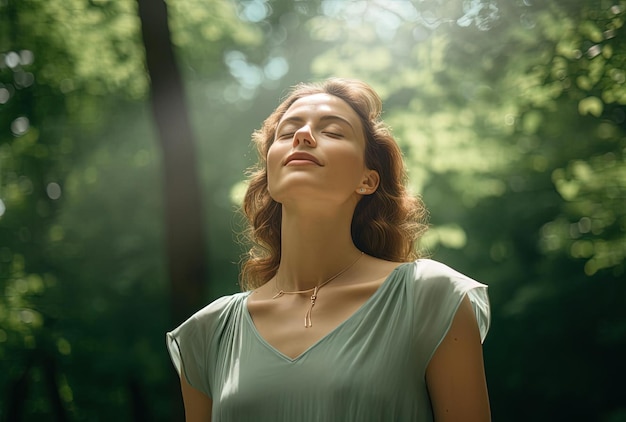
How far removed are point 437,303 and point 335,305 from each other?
251 millimetres

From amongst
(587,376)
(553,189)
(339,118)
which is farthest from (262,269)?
(587,376)

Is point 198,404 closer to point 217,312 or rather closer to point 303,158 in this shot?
point 217,312

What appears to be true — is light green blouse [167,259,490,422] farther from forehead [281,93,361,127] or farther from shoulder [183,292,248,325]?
forehead [281,93,361,127]

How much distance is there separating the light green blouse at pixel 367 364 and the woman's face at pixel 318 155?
0.25 metres

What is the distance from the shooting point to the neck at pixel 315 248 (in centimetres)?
176

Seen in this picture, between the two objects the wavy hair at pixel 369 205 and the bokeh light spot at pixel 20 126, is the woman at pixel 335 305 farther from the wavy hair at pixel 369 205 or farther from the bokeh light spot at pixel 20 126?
the bokeh light spot at pixel 20 126

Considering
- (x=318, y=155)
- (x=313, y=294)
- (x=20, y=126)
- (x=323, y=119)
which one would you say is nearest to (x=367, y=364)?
(x=313, y=294)

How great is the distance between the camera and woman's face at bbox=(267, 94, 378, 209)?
66.7 inches

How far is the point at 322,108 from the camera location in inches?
71.5

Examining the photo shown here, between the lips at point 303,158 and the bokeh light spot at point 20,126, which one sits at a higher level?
the bokeh light spot at point 20,126

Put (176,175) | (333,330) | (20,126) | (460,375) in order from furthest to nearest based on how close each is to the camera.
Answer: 1. (20,126)
2. (176,175)
3. (333,330)
4. (460,375)

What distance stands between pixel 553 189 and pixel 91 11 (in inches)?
133

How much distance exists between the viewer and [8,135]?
18.0 ft

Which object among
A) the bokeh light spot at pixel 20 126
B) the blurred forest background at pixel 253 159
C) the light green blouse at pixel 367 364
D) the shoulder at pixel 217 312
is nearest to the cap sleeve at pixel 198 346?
the shoulder at pixel 217 312
